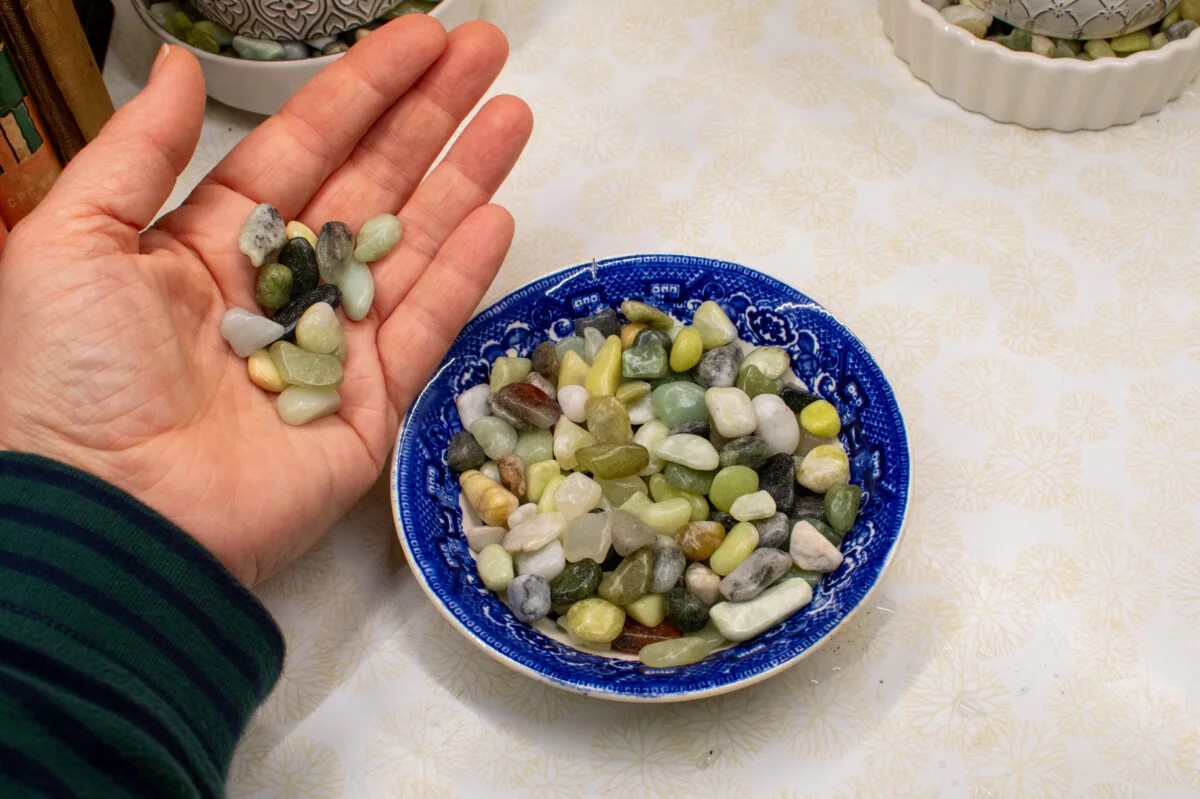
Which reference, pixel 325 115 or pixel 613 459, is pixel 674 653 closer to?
pixel 613 459

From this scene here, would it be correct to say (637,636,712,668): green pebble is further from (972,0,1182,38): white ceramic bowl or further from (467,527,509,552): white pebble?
(972,0,1182,38): white ceramic bowl

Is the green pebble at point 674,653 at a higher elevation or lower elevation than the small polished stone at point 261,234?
lower

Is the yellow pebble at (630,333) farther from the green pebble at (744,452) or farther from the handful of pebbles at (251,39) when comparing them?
the handful of pebbles at (251,39)

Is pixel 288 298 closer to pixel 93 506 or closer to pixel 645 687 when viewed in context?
pixel 93 506

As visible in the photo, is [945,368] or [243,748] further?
[945,368]

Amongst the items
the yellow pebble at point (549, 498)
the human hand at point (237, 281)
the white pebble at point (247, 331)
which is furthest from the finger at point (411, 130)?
the yellow pebble at point (549, 498)

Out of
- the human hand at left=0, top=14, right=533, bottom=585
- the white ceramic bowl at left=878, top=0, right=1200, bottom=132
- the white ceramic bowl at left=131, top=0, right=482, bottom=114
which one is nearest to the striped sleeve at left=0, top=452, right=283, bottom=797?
the human hand at left=0, top=14, right=533, bottom=585

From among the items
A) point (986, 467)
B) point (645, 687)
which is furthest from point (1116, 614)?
point (645, 687)
